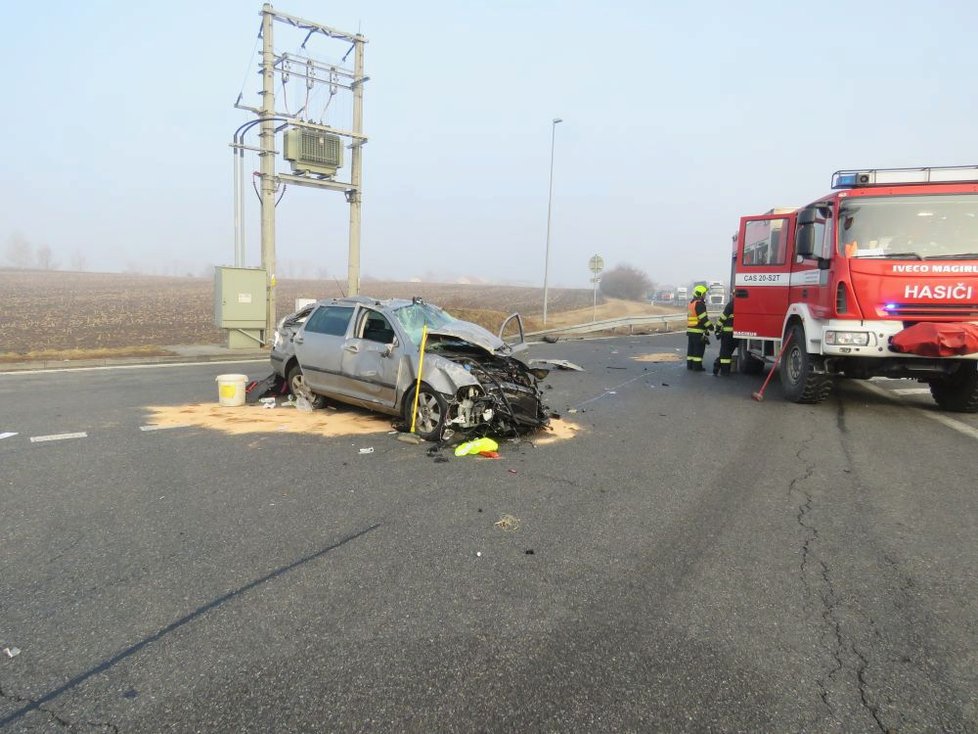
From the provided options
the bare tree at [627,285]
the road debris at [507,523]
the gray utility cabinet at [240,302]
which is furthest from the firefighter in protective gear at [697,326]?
the bare tree at [627,285]

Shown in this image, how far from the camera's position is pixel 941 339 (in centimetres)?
785

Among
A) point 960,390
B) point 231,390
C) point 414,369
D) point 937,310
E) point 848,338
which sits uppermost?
point 937,310

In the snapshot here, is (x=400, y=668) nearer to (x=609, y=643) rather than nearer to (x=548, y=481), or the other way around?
(x=609, y=643)

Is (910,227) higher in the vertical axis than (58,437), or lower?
higher

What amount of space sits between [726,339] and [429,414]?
8.42 metres

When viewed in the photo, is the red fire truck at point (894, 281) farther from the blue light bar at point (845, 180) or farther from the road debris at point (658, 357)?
the road debris at point (658, 357)

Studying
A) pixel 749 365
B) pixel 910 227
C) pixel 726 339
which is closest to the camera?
pixel 910 227

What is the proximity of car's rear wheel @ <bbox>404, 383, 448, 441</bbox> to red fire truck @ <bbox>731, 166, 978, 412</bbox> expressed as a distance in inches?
210

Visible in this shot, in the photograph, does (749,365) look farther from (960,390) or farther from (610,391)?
(960,390)

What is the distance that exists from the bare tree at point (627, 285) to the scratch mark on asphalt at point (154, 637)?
272ft

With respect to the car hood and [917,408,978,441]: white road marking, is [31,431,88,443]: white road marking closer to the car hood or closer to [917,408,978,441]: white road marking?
the car hood

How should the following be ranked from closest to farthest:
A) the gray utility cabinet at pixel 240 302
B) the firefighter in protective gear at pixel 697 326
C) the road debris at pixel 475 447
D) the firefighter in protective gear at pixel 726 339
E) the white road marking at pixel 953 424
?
the road debris at pixel 475 447 < the white road marking at pixel 953 424 < the firefighter in protective gear at pixel 726 339 < the firefighter in protective gear at pixel 697 326 < the gray utility cabinet at pixel 240 302

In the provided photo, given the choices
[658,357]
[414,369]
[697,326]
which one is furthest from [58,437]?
[658,357]

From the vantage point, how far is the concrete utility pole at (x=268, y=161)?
16875 mm
